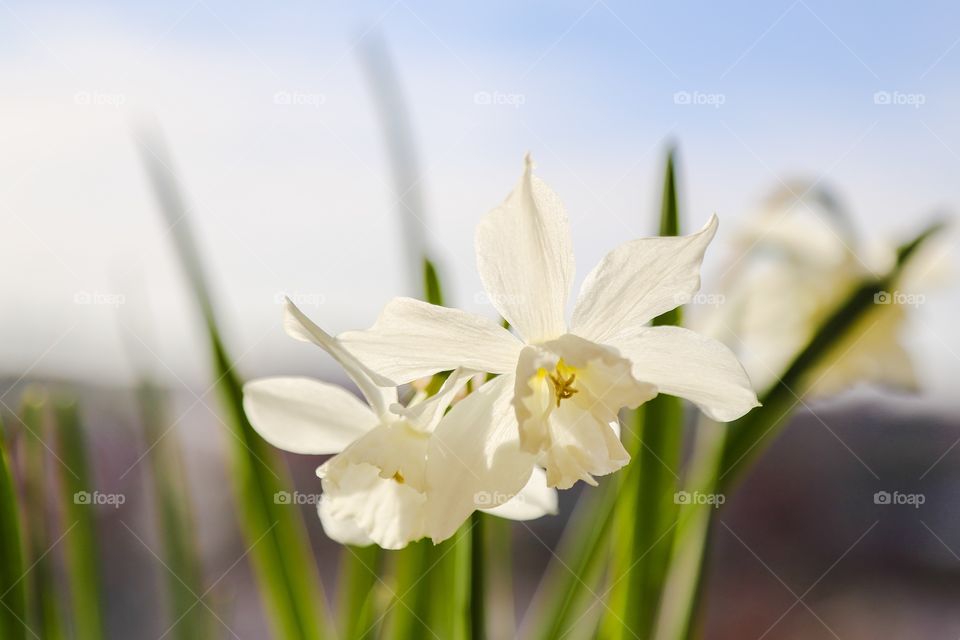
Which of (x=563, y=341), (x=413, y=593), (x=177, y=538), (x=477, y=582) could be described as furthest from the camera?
(x=177, y=538)

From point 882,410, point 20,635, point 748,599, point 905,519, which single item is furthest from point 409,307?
point 905,519

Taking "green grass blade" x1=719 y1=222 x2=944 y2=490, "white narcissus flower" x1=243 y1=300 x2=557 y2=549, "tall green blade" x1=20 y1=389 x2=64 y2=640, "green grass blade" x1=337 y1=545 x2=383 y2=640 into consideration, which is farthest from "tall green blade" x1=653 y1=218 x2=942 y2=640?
"tall green blade" x1=20 y1=389 x2=64 y2=640

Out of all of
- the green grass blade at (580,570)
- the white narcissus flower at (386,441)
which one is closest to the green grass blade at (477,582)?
the white narcissus flower at (386,441)

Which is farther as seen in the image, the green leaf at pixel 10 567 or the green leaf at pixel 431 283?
the green leaf at pixel 431 283

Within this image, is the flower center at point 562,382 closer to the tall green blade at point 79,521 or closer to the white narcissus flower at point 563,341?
the white narcissus flower at point 563,341

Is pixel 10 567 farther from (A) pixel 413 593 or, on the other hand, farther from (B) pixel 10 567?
(A) pixel 413 593

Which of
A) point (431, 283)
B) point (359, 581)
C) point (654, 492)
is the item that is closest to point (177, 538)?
point (359, 581)

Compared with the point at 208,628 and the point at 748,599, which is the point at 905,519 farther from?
the point at 208,628
